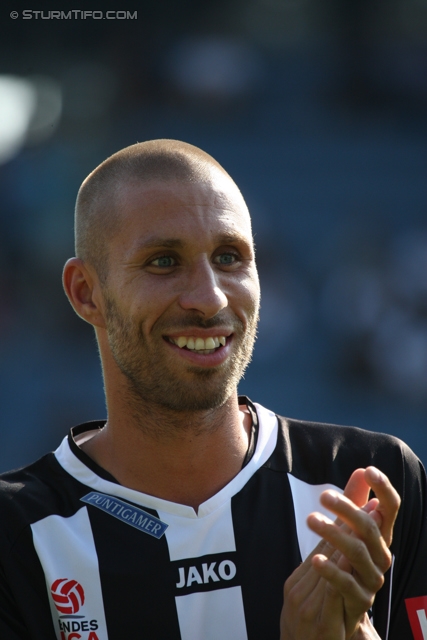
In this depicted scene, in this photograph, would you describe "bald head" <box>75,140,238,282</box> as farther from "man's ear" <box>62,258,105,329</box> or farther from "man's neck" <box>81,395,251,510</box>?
"man's neck" <box>81,395,251,510</box>

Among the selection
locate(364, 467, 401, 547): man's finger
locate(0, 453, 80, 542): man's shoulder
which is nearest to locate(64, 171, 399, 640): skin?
locate(0, 453, 80, 542): man's shoulder

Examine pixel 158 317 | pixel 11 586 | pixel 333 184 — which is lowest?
pixel 11 586

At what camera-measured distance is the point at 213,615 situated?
2.15 m

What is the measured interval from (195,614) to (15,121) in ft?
18.7

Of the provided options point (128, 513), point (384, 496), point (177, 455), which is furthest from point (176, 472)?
point (384, 496)

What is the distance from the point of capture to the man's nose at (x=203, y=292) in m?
2.21

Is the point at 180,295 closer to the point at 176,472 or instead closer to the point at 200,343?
the point at 200,343

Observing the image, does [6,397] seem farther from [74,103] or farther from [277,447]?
[277,447]

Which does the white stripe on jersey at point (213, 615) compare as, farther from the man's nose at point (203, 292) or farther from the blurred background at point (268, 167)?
the blurred background at point (268, 167)

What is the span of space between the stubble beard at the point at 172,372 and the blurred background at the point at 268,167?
4.12m

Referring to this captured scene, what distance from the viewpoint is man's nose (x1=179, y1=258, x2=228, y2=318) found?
221cm

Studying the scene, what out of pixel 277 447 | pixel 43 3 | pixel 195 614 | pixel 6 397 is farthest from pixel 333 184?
pixel 195 614

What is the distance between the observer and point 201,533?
2.25 meters

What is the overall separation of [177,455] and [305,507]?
400 mm
